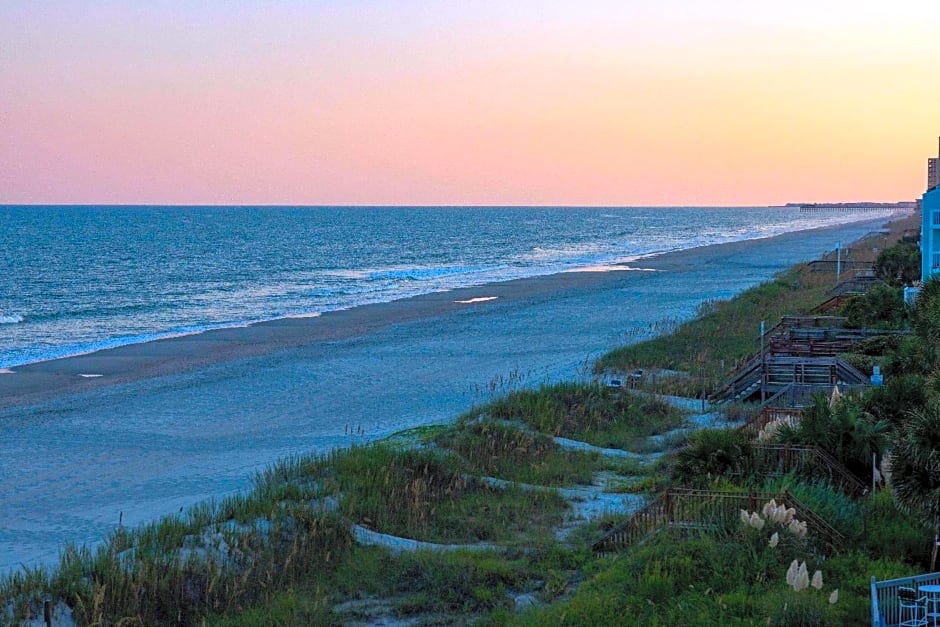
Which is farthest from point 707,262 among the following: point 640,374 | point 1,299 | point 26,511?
point 26,511

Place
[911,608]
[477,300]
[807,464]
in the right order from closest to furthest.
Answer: [911,608]
[807,464]
[477,300]

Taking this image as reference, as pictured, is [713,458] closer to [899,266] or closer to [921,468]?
[921,468]

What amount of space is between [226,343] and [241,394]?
36.7 feet

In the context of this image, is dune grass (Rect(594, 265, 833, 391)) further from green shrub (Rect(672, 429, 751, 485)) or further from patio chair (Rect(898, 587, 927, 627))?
patio chair (Rect(898, 587, 927, 627))

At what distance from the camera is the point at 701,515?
1252 centimetres

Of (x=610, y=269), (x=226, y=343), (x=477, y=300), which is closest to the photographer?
(x=226, y=343)

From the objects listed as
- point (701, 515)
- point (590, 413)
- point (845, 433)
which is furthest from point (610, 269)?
point (701, 515)

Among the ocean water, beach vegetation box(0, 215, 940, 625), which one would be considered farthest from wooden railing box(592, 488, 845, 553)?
the ocean water

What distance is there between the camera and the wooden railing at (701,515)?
12.0 meters

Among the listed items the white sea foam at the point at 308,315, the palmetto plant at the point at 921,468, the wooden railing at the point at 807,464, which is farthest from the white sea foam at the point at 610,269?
the palmetto plant at the point at 921,468

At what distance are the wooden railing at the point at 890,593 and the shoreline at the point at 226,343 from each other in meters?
22.4

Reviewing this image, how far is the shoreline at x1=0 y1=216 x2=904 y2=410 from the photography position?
29906mm

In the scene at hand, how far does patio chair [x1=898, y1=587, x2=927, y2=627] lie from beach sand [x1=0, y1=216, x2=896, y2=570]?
424 inches

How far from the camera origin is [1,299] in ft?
182
